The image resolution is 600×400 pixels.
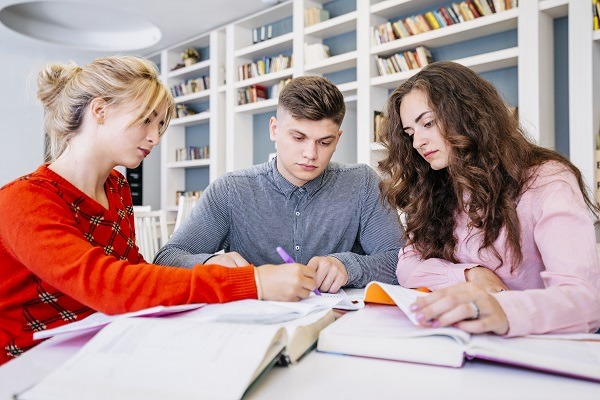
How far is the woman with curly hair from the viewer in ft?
3.00

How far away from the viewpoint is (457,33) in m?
3.31

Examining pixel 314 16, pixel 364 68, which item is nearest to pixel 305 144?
pixel 364 68

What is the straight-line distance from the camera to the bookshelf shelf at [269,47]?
4414 mm

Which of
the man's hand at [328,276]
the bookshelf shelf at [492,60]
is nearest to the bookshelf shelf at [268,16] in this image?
the bookshelf shelf at [492,60]

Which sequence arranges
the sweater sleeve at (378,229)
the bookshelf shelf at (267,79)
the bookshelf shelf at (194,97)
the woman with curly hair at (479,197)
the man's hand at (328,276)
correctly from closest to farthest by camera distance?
the woman with curly hair at (479,197), the man's hand at (328,276), the sweater sleeve at (378,229), the bookshelf shelf at (267,79), the bookshelf shelf at (194,97)

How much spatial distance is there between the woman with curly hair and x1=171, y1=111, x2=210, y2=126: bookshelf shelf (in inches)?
163

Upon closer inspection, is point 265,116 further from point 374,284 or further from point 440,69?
point 374,284

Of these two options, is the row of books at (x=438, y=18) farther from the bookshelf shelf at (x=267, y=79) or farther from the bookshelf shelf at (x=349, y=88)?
the bookshelf shelf at (x=267, y=79)

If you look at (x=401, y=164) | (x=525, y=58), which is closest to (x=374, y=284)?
(x=401, y=164)

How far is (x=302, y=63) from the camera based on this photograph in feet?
13.9

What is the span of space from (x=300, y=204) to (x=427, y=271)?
0.49 m

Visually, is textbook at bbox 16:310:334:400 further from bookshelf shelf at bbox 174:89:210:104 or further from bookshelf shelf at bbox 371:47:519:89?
bookshelf shelf at bbox 174:89:210:104

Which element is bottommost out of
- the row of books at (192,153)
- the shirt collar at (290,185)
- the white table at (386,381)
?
the white table at (386,381)

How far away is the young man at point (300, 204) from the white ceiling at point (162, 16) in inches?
130
